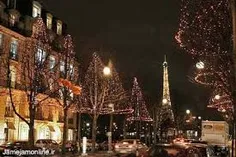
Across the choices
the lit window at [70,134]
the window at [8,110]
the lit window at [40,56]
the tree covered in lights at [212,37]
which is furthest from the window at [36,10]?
the tree covered in lights at [212,37]

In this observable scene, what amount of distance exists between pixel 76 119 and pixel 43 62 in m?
35.8

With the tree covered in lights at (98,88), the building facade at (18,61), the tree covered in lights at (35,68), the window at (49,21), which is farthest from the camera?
the window at (49,21)

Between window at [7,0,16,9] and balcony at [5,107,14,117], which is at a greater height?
window at [7,0,16,9]

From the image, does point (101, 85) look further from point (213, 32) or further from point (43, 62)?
point (213, 32)

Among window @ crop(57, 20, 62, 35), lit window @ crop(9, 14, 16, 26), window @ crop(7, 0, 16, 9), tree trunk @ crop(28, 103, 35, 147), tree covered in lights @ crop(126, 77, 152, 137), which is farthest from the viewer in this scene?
tree covered in lights @ crop(126, 77, 152, 137)

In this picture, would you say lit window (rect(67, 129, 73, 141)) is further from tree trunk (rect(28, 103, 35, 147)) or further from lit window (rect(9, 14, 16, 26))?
tree trunk (rect(28, 103, 35, 147))

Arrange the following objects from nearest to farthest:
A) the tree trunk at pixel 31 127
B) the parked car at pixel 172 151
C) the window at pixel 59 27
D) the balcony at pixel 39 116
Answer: the parked car at pixel 172 151 < the tree trunk at pixel 31 127 < the balcony at pixel 39 116 < the window at pixel 59 27

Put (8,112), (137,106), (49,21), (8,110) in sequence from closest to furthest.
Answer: (8,112) < (8,110) < (49,21) < (137,106)

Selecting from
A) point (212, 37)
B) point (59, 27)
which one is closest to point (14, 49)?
point (59, 27)

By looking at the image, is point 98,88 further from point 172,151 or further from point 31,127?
point 172,151

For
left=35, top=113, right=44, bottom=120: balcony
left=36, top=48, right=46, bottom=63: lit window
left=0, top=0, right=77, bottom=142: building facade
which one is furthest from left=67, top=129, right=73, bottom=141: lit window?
left=36, top=48, right=46, bottom=63: lit window

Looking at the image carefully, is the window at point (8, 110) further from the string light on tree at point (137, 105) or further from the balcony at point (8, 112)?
the string light on tree at point (137, 105)

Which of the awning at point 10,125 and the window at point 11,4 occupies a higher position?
the window at point 11,4

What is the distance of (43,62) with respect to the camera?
149ft
